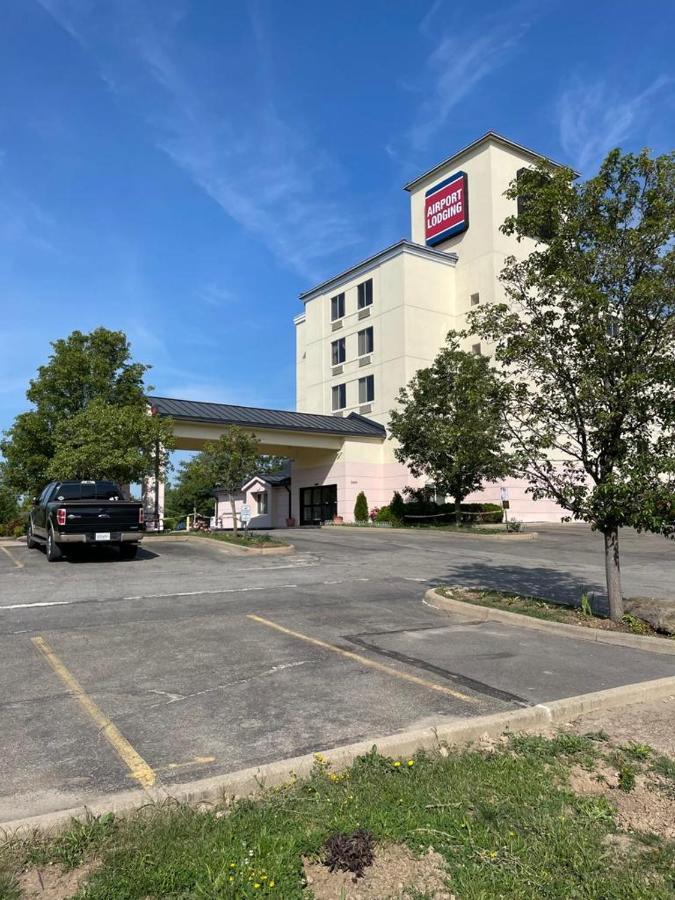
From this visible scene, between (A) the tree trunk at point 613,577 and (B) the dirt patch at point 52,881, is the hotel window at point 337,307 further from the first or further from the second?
(B) the dirt patch at point 52,881

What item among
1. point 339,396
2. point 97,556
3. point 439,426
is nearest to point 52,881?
point 97,556

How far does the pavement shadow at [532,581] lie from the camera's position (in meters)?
11.8

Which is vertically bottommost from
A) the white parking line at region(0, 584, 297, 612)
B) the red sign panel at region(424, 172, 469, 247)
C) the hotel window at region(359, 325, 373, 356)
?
the white parking line at region(0, 584, 297, 612)

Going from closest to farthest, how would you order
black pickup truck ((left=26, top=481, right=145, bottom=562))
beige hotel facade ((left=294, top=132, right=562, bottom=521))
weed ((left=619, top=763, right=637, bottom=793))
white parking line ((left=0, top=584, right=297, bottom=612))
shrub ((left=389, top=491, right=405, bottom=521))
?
1. weed ((left=619, top=763, right=637, bottom=793))
2. white parking line ((left=0, top=584, right=297, bottom=612))
3. black pickup truck ((left=26, top=481, right=145, bottom=562))
4. shrub ((left=389, top=491, right=405, bottom=521))
5. beige hotel facade ((left=294, top=132, right=562, bottom=521))

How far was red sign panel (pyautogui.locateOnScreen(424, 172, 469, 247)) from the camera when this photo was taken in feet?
130

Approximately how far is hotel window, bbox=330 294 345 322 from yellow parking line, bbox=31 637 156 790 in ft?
128

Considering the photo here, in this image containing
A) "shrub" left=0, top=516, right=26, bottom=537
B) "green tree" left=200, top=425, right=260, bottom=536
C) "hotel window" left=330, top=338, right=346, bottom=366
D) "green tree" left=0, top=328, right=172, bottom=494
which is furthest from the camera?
"hotel window" left=330, top=338, right=346, bottom=366

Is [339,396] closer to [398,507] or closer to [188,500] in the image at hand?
[398,507]

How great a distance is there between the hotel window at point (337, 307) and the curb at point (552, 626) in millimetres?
35008

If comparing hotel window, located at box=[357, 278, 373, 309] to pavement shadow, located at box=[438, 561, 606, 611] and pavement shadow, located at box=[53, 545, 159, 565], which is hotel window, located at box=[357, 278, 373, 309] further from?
pavement shadow, located at box=[438, 561, 606, 611]

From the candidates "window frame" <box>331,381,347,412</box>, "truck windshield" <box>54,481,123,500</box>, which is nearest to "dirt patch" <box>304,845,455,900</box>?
"truck windshield" <box>54,481,123,500</box>

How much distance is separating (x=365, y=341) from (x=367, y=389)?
314 centimetres

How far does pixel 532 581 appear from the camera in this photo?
44.9 feet

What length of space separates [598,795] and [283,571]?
1149cm
